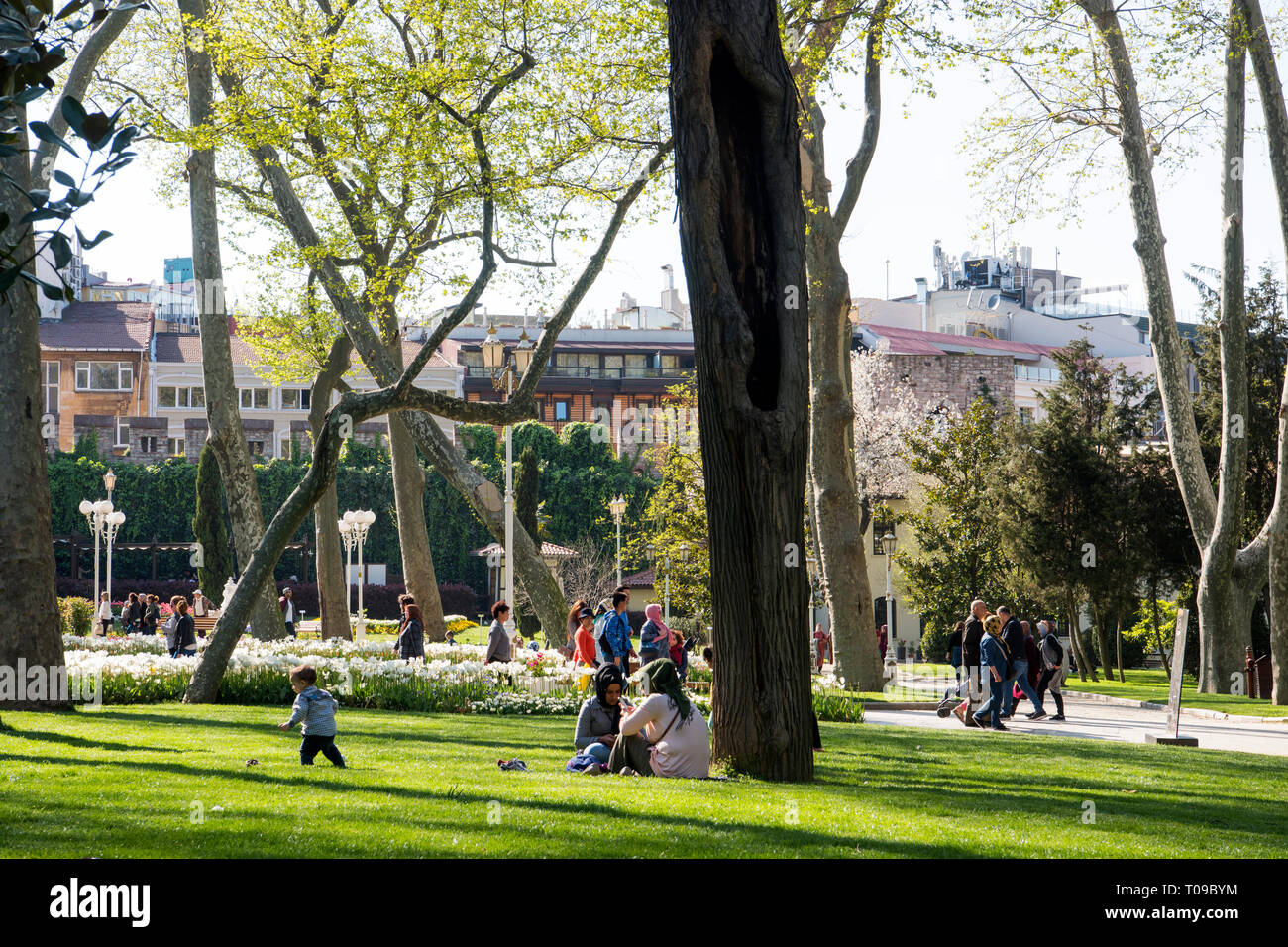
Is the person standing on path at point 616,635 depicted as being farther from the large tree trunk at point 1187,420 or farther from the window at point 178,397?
the window at point 178,397

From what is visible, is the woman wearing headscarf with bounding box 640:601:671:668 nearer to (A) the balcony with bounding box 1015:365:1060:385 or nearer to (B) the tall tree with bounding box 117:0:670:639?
(B) the tall tree with bounding box 117:0:670:639

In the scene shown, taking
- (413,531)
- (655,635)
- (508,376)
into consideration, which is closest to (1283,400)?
(655,635)

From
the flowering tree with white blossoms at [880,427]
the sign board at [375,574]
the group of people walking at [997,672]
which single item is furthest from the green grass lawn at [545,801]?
the sign board at [375,574]

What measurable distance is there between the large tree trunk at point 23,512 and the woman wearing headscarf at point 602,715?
658 centimetres

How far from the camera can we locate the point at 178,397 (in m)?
67.3

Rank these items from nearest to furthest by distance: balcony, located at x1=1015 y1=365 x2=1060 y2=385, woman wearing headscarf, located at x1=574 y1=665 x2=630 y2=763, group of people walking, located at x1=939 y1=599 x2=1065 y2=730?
1. woman wearing headscarf, located at x1=574 y1=665 x2=630 y2=763
2. group of people walking, located at x1=939 y1=599 x2=1065 y2=730
3. balcony, located at x1=1015 y1=365 x2=1060 y2=385

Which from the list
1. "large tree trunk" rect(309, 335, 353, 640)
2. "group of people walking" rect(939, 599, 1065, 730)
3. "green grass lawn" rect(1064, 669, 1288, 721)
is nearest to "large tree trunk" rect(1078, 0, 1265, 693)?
"green grass lawn" rect(1064, 669, 1288, 721)

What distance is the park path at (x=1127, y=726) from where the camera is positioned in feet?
56.1

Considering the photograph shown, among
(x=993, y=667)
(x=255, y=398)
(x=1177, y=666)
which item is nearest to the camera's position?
(x=1177, y=666)

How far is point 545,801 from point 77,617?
94.8ft

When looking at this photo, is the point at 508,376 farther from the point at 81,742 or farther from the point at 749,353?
the point at 749,353

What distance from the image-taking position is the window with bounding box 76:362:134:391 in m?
66.2

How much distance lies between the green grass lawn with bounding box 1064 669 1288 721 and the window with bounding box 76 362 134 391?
4973cm
